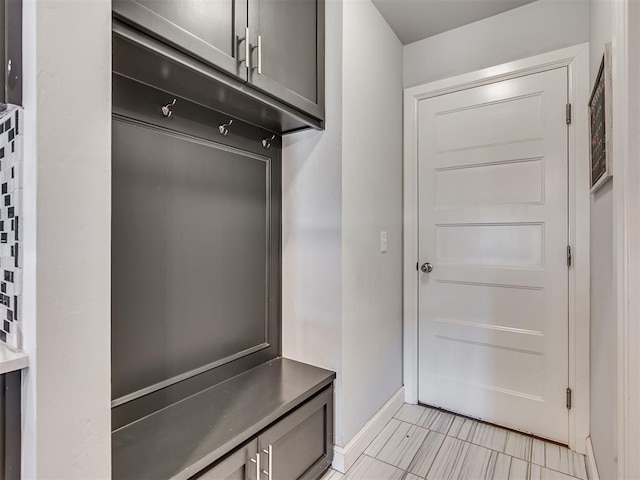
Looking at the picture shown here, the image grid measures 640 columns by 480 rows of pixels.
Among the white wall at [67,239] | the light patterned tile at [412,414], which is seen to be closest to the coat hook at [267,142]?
the white wall at [67,239]

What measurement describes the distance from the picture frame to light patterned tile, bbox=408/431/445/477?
1.48 m

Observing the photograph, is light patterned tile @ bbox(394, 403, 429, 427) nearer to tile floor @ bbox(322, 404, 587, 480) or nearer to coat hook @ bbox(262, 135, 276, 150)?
tile floor @ bbox(322, 404, 587, 480)

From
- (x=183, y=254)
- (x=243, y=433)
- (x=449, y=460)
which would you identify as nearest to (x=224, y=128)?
(x=183, y=254)

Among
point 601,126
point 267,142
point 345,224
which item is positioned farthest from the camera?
point 267,142

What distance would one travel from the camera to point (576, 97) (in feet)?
5.91

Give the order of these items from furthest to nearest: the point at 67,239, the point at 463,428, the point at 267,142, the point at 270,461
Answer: the point at 463,428, the point at 267,142, the point at 270,461, the point at 67,239

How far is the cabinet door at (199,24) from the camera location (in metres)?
0.96

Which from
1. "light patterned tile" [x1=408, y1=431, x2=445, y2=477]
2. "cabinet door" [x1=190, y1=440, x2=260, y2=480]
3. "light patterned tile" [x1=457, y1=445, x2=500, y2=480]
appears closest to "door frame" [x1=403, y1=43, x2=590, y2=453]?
"light patterned tile" [x1=457, y1=445, x2=500, y2=480]

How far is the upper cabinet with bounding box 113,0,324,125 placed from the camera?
102 cm

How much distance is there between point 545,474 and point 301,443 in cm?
117

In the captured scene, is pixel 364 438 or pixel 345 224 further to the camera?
pixel 364 438

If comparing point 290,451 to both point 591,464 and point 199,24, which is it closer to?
point 591,464

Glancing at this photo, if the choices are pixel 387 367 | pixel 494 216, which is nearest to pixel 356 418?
pixel 387 367

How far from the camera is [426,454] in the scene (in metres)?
1.78
